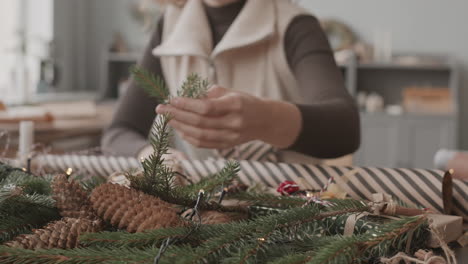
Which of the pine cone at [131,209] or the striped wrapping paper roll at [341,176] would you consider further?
the striped wrapping paper roll at [341,176]

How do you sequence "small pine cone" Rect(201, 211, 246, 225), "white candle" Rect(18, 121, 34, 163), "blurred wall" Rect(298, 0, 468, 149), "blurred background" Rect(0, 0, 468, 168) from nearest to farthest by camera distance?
"small pine cone" Rect(201, 211, 246, 225), "white candle" Rect(18, 121, 34, 163), "blurred background" Rect(0, 0, 468, 168), "blurred wall" Rect(298, 0, 468, 149)

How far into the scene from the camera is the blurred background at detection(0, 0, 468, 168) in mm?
3771

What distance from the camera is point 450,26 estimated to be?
3.96 meters

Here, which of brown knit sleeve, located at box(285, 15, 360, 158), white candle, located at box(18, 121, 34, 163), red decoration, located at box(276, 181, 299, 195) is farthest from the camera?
brown knit sleeve, located at box(285, 15, 360, 158)

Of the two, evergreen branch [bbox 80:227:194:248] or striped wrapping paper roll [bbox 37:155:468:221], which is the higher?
evergreen branch [bbox 80:227:194:248]

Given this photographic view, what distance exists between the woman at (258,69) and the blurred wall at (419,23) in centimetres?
309

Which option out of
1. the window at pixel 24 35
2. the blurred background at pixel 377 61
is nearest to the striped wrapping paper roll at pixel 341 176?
the window at pixel 24 35

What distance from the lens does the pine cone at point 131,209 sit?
1.26 ft

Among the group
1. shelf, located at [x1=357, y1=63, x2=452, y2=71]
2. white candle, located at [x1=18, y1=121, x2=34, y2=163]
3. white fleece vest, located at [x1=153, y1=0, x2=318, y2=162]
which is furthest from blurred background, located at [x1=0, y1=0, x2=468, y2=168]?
white candle, located at [x1=18, y1=121, x2=34, y2=163]

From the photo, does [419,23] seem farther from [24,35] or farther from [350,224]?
[350,224]

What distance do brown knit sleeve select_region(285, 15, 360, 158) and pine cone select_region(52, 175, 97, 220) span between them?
19.3 inches

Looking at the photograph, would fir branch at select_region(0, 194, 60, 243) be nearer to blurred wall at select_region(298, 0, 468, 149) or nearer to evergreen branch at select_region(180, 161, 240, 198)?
evergreen branch at select_region(180, 161, 240, 198)

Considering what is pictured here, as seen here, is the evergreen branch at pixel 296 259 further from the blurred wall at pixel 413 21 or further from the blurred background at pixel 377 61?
the blurred wall at pixel 413 21

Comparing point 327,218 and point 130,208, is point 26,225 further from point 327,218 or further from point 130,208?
point 327,218
